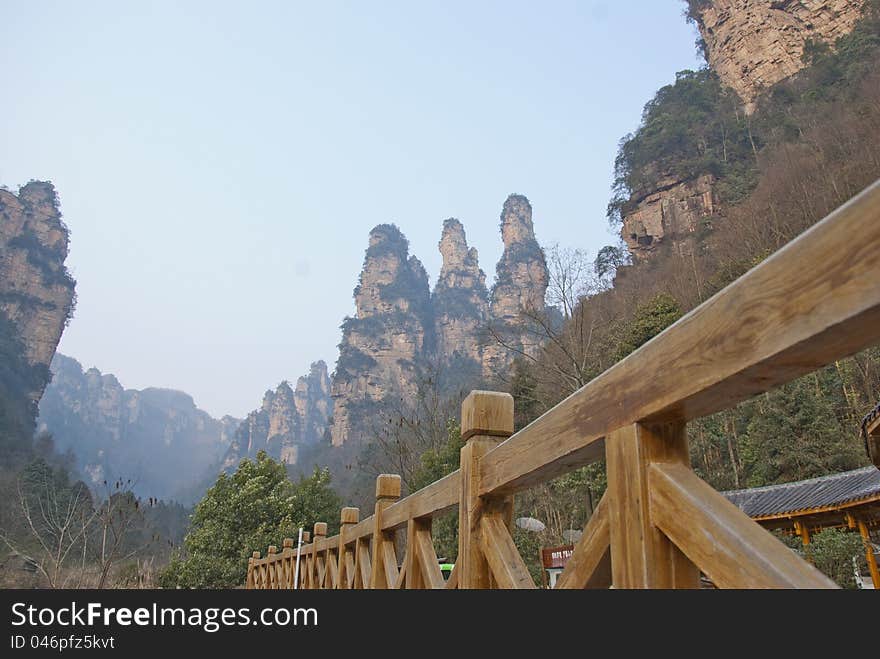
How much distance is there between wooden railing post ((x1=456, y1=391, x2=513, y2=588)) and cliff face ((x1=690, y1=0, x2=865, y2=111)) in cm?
3357

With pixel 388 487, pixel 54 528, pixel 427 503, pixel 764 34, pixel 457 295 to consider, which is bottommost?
pixel 427 503

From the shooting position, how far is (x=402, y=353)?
62656 millimetres

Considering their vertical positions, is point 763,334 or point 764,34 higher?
point 764,34

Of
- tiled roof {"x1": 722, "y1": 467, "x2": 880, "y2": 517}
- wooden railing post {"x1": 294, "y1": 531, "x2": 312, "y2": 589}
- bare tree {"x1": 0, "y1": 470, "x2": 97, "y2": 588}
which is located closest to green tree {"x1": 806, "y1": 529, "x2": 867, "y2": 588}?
tiled roof {"x1": 722, "y1": 467, "x2": 880, "y2": 517}

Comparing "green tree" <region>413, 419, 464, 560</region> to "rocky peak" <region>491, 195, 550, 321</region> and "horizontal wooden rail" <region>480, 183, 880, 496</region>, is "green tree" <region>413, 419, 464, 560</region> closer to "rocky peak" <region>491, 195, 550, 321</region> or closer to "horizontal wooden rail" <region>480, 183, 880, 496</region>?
"horizontal wooden rail" <region>480, 183, 880, 496</region>

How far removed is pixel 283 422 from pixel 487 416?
84378 mm

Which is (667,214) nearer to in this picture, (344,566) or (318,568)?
(318,568)

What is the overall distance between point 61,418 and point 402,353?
179 feet

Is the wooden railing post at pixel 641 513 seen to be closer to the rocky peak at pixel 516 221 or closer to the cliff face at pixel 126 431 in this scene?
the rocky peak at pixel 516 221

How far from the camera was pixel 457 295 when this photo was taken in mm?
67750

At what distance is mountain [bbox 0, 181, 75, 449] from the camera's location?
45.2 m

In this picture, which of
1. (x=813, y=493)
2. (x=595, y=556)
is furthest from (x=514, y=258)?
(x=595, y=556)

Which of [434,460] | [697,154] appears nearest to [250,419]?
[697,154]

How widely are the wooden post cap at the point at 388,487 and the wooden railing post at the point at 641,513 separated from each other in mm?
2085
